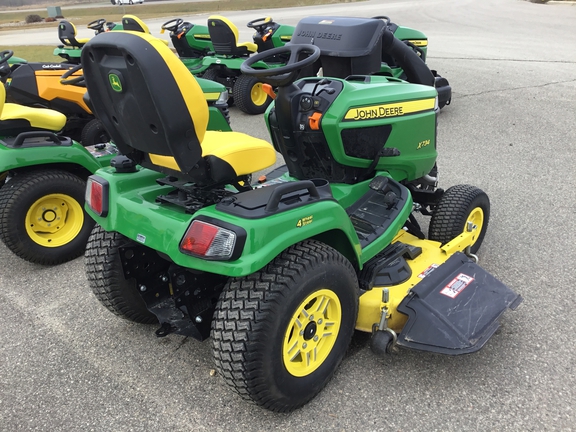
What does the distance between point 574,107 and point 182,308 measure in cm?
649

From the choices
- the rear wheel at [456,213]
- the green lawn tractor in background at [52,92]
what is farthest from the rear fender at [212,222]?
the green lawn tractor in background at [52,92]

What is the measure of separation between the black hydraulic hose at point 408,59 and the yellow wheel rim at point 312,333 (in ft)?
6.26

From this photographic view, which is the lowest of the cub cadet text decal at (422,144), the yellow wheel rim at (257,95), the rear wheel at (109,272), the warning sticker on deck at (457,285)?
the yellow wheel rim at (257,95)

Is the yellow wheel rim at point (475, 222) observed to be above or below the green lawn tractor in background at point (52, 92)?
below

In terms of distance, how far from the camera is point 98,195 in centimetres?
228

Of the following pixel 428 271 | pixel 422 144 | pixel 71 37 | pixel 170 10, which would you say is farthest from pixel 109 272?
pixel 170 10

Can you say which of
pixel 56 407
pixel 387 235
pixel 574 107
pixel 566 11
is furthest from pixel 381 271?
pixel 566 11

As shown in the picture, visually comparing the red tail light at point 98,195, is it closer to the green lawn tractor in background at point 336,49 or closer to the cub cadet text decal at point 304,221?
the cub cadet text decal at point 304,221

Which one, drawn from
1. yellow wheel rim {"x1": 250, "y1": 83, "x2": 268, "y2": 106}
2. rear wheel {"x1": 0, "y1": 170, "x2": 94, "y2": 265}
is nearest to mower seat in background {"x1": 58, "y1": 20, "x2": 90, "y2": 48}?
yellow wheel rim {"x1": 250, "y1": 83, "x2": 268, "y2": 106}

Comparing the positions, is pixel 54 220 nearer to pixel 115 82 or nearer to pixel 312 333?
pixel 115 82

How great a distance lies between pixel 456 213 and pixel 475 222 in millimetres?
339

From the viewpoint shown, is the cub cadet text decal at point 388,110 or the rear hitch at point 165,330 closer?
the rear hitch at point 165,330

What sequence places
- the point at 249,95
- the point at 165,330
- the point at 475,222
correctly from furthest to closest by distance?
the point at 249,95 → the point at 475,222 → the point at 165,330

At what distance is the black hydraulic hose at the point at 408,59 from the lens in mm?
3279
